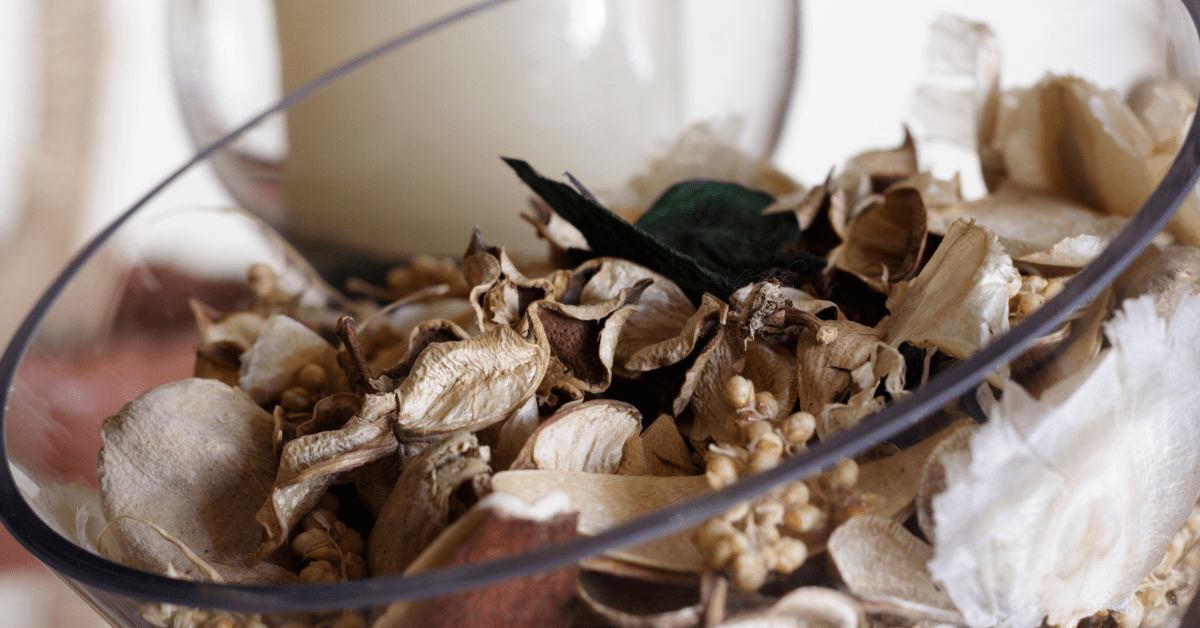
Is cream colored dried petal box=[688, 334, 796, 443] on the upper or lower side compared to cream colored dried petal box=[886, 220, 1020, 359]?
lower

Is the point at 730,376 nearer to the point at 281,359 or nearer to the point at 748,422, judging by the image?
the point at 748,422

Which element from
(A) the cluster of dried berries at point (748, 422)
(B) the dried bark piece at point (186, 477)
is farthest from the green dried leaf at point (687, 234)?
(B) the dried bark piece at point (186, 477)

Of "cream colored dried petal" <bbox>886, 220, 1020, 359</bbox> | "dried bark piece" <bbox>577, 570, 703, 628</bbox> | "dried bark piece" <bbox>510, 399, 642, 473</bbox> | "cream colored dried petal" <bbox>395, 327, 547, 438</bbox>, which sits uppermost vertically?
"cream colored dried petal" <bbox>886, 220, 1020, 359</bbox>

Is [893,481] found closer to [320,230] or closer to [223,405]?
[223,405]

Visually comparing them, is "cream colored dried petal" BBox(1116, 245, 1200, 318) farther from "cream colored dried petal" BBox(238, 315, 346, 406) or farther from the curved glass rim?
"cream colored dried petal" BBox(238, 315, 346, 406)

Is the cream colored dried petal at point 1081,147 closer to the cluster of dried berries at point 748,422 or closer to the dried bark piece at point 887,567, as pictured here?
the cluster of dried berries at point 748,422

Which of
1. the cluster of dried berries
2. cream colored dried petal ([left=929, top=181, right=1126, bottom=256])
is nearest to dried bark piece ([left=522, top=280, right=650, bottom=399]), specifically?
the cluster of dried berries
